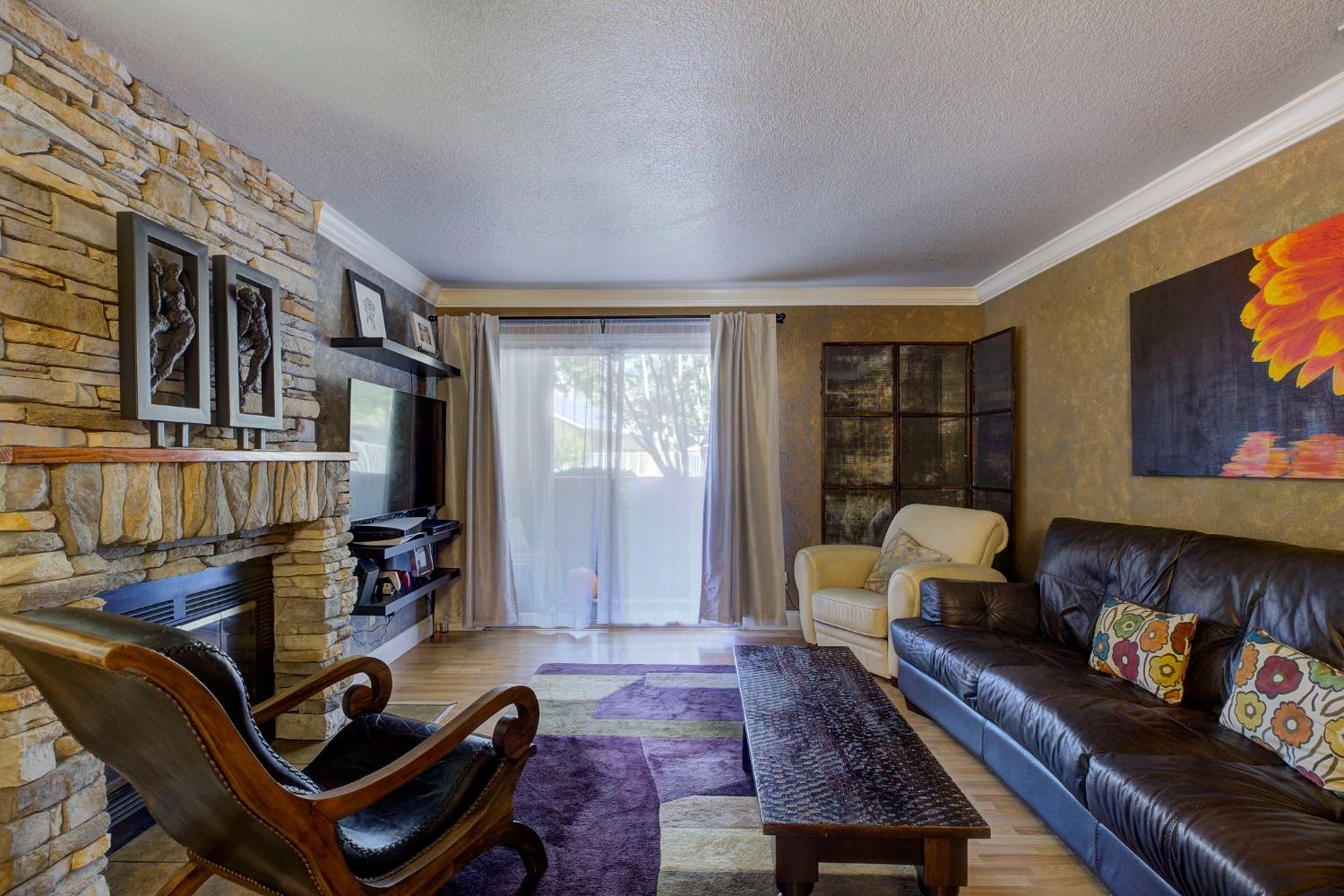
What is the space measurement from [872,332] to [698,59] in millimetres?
3093

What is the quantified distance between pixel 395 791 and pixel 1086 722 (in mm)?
2068

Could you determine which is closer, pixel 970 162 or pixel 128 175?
pixel 128 175

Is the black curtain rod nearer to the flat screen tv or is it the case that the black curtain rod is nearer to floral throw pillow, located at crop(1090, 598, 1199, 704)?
the flat screen tv

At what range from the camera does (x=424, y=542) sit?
376 cm

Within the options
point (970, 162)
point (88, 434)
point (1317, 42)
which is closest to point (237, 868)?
point (88, 434)

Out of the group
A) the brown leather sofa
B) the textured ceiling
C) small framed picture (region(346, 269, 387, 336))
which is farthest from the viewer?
small framed picture (region(346, 269, 387, 336))

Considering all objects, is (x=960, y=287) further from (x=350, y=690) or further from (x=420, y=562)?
(x=350, y=690)

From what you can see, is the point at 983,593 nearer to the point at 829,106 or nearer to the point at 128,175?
the point at 829,106

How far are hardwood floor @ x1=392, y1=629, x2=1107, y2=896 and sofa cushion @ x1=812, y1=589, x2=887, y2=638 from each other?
1.11ft

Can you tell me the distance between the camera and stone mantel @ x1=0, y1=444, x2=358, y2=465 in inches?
59.1

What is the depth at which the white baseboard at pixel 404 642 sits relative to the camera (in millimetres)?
3799

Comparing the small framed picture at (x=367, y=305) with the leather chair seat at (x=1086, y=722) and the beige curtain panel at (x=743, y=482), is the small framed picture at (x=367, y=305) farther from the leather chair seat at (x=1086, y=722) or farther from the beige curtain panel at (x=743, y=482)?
the leather chair seat at (x=1086, y=722)

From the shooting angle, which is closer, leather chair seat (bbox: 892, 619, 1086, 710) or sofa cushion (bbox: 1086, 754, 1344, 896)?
sofa cushion (bbox: 1086, 754, 1344, 896)

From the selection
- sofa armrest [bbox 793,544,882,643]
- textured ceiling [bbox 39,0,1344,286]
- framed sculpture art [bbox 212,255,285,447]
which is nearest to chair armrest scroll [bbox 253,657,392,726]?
framed sculpture art [bbox 212,255,285,447]
